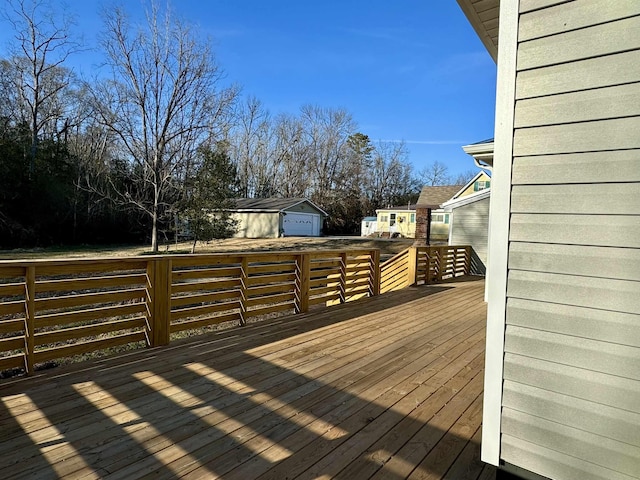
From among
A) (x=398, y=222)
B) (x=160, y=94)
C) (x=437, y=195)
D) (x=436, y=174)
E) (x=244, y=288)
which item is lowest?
(x=244, y=288)

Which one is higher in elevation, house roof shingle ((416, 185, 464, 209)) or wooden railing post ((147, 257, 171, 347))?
house roof shingle ((416, 185, 464, 209))

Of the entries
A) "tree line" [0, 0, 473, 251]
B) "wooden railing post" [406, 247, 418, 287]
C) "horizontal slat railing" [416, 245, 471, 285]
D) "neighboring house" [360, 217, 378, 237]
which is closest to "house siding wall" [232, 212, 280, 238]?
"tree line" [0, 0, 473, 251]

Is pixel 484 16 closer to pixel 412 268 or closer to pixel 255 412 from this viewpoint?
pixel 255 412

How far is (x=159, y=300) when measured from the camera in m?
3.29

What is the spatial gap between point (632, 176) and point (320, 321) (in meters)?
3.45

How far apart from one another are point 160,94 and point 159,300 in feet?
51.8

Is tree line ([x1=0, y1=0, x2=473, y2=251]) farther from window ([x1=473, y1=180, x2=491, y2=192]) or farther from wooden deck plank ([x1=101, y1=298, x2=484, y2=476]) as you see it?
window ([x1=473, y1=180, x2=491, y2=192])

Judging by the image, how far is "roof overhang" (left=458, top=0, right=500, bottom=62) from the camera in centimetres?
278

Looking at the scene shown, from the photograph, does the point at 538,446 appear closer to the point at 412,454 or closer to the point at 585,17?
the point at 412,454

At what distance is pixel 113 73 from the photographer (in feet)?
53.0

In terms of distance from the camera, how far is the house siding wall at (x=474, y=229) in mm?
10703

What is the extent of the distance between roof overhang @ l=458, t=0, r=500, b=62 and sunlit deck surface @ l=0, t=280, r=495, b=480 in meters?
2.76

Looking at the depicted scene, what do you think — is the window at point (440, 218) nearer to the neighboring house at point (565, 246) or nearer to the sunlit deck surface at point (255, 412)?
the sunlit deck surface at point (255, 412)

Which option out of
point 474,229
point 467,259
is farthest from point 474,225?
point 467,259
